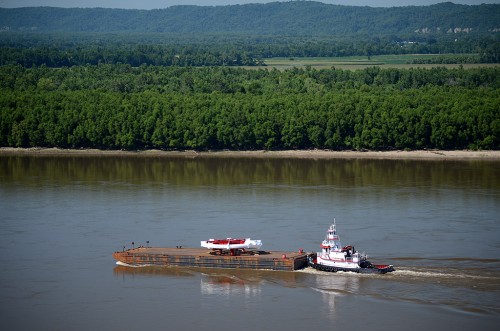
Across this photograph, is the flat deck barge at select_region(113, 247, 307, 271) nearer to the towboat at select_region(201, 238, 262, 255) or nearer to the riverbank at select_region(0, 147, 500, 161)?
the towboat at select_region(201, 238, 262, 255)

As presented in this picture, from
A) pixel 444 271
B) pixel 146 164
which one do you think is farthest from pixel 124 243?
pixel 146 164

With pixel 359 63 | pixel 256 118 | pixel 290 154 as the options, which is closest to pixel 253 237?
pixel 290 154

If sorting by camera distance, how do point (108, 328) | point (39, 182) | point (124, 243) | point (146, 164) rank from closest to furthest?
point (108, 328) → point (124, 243) → point (39, 182) → point (146, 164)

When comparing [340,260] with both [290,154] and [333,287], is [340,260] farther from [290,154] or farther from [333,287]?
[290,154]

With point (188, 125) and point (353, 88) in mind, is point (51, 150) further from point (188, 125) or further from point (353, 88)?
Answer: point (353, 88)

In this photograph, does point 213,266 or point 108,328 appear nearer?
point 108,328

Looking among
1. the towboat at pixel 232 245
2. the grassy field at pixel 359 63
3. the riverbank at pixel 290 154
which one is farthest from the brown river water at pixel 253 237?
the grassy field at pixel 359 63

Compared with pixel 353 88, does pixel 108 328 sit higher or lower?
lower
